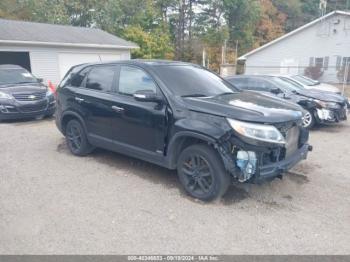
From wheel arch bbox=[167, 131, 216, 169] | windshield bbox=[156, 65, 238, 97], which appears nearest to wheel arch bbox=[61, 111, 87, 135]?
windshield bbox=[156, 65, 238, 97]

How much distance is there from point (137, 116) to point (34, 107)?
18.9 feet

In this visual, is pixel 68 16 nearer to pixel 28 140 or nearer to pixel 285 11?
pixel 28 140

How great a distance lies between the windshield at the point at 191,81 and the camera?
4.62m

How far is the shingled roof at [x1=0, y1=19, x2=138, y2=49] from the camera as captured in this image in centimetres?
1563

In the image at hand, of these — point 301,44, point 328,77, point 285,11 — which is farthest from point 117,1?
point 285,11

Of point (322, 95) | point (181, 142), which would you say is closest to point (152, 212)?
point (181, 142)

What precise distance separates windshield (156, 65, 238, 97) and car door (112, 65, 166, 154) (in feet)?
0.76

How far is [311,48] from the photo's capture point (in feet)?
85.7

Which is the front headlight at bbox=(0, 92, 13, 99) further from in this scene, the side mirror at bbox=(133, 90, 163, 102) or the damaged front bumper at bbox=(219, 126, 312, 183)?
the damaged front bumper at bbox=(219, 126, 312, 183)

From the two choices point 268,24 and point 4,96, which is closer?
point 4,96

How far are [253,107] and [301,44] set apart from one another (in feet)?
82.5

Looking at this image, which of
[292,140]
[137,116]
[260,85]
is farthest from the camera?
[260,85]

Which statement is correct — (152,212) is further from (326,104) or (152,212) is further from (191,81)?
(326,104)

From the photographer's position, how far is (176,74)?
16.0 ft
